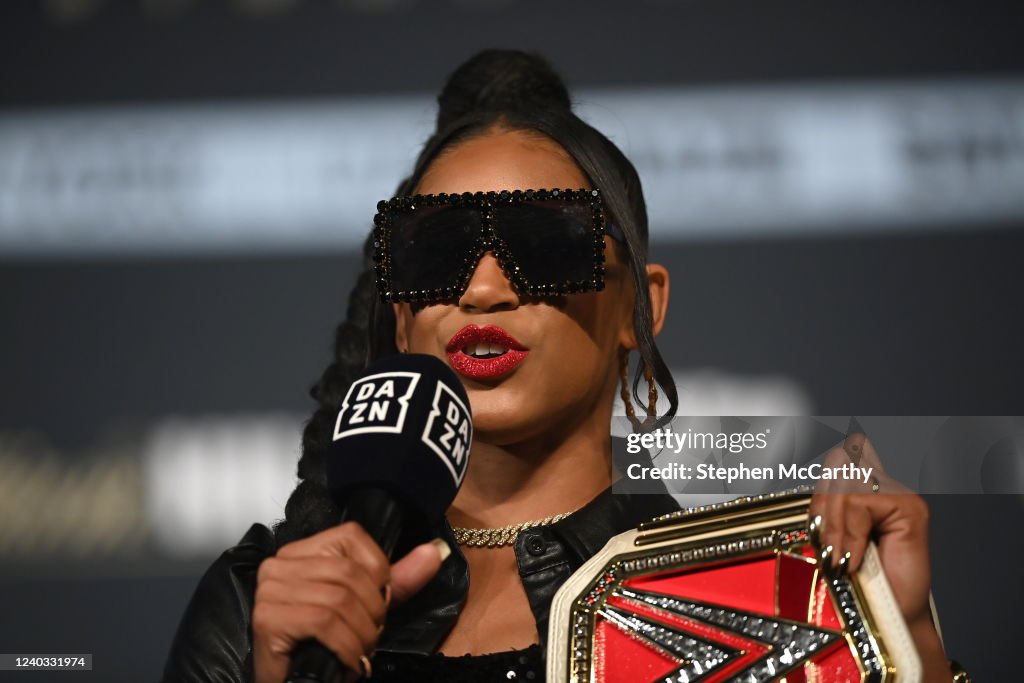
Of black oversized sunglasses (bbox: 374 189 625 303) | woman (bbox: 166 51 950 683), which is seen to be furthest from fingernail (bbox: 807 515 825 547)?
black oversized sunglasses (bbox: 374 189 625 303)

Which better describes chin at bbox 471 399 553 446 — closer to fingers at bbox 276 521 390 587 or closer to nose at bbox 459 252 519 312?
nose at bbox 459 252 519 312

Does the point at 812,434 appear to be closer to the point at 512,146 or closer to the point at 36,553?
the point at 512,146

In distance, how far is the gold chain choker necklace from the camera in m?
1.45

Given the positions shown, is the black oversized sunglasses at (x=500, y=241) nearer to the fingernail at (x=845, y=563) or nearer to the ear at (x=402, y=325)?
the ear at (x=402, y=325)

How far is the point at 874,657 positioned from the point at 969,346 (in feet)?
4.08

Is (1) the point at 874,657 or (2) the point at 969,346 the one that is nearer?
(1) the point at 874,657

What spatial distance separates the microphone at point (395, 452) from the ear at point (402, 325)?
39 cm

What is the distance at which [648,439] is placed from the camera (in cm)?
142

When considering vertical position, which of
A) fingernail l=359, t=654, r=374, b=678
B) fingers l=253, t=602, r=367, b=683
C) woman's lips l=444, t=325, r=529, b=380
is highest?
woman's lips l=444, t=325, r=529, b=380

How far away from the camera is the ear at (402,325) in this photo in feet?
5.13

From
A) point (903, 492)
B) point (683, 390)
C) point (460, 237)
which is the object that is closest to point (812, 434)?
point (903, 492)

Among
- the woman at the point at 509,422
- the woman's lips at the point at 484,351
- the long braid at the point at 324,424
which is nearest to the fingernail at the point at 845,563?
the woman at the point at 509,422

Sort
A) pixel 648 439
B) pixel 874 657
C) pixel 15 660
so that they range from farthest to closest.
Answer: pixel 15 660 → pixel 648 439 → pixel 874 657

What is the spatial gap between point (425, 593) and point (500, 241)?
0.42 meters
